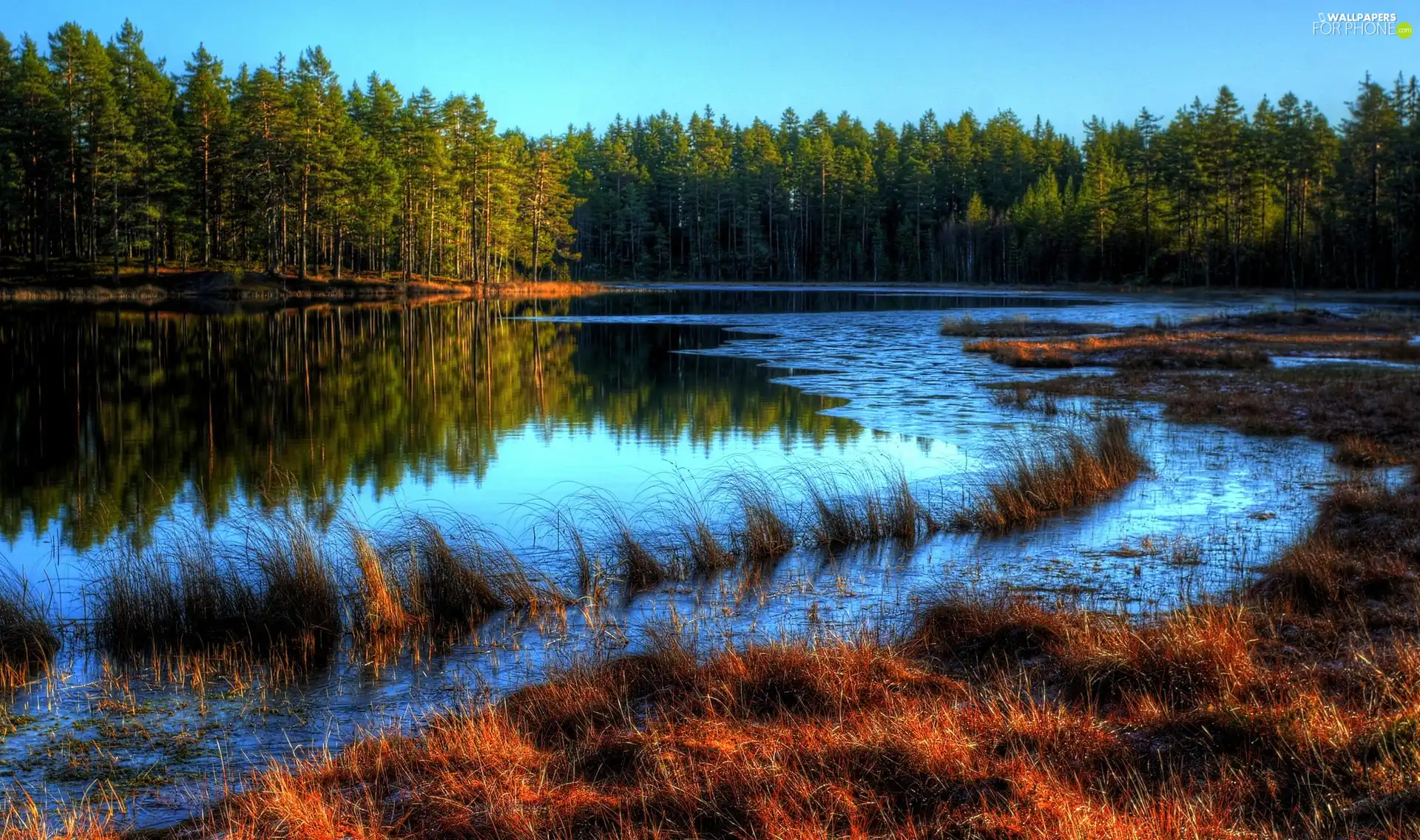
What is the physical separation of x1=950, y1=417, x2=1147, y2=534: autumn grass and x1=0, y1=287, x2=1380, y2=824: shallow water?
40 centimetres

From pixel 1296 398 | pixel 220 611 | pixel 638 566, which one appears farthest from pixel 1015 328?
pixel 220 611

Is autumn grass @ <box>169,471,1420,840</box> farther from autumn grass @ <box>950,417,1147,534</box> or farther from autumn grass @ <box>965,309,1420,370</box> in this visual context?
autumn grass @ <box>965,309,1420,370</box>

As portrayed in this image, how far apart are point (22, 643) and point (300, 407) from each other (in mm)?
17074

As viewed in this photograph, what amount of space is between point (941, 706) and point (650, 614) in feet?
13.1

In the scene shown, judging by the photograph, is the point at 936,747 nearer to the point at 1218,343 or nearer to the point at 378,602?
the point at 378,602

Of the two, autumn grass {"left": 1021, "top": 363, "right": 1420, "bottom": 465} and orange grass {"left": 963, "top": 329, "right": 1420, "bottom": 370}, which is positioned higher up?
orange grass {"left": 963, "top": 329, "right": 1420, "bottom": 370}

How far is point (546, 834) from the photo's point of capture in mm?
4984

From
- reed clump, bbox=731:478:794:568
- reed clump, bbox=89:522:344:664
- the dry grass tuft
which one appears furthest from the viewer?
the dry grass tuft

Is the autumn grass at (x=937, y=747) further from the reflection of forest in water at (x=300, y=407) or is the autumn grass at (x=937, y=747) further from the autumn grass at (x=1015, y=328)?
the autumn grass at (x=1015, y=328)

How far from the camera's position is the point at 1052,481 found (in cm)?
1437

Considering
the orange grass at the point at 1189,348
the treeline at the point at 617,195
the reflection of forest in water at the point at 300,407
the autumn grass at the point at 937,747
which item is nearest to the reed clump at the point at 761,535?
the autumn grass at the point at 937,747

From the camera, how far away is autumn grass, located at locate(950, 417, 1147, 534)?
13328 mm

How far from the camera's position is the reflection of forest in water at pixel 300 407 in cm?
1641

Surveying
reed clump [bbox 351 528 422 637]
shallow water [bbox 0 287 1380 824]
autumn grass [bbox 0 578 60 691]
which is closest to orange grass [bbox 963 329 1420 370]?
shallow water [bbox 0 287 1380 824]
